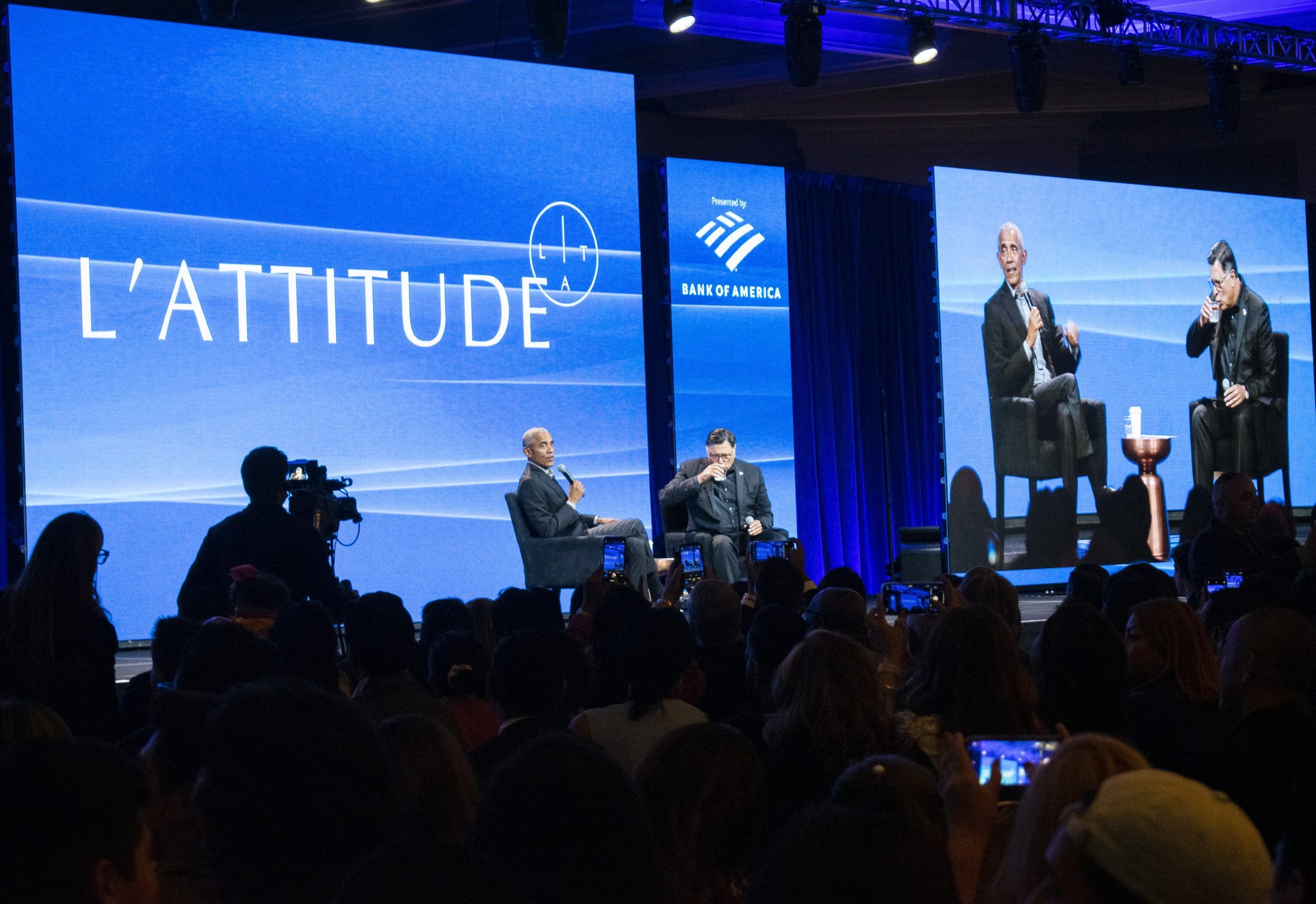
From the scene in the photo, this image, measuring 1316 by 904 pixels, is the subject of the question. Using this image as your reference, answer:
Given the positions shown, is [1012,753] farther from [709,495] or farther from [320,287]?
[709,495]

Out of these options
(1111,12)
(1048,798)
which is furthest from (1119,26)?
(1048,798)

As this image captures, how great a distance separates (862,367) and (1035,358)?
206 centimetres

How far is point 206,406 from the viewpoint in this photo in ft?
20.8

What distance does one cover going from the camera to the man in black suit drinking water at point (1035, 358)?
8.82 m

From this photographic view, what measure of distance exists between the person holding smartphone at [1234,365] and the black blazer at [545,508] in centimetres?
499

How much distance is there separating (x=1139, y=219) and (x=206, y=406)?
6572mm

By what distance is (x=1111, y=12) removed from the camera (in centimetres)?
746

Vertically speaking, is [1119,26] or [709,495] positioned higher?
[1119,26]

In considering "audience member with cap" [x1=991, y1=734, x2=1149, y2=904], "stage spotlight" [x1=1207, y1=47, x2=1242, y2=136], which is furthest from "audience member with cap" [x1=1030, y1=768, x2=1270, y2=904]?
Result: "stage spotlight" [x1=1207, y1=47, x2=1242, y2=136]

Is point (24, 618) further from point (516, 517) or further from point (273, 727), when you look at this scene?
point (516, 517)

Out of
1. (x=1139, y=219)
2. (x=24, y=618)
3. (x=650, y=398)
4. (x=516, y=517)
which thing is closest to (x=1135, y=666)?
(x=24, y=618)

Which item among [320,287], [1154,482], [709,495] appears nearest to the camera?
[320,287]

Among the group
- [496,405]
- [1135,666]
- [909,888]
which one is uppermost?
[496,405]

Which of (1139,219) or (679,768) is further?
(1139,219)
